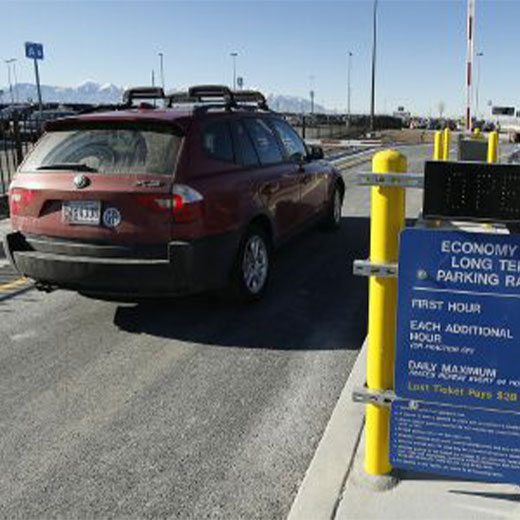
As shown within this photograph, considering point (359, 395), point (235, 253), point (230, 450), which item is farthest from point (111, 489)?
point (235, 253)

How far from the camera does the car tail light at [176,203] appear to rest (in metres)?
4.64

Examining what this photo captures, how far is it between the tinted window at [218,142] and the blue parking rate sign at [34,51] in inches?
392

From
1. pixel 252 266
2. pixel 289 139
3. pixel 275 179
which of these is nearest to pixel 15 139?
pixel 289 139

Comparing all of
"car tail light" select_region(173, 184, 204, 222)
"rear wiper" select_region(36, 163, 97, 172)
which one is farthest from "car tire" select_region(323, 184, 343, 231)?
"rear wiper" select_region(36, 163, 97, 172)

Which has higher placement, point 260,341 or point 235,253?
point 235,253

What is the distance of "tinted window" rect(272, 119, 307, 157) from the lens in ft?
22.4

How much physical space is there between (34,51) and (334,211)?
8682mm

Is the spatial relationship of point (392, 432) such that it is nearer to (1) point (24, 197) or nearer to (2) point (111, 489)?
(2) point (111, 489)

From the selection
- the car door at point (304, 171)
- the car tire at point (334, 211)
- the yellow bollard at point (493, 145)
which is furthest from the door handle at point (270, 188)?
the yellow bollard at point (493, 145)

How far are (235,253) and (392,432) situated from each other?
2680 mm

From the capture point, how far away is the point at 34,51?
13.9 meters

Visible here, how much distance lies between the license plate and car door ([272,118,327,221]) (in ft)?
8.48

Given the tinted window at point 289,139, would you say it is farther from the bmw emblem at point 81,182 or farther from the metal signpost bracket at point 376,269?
the metal signpost bracket at point 376,269

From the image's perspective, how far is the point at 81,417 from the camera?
3.80 metres
